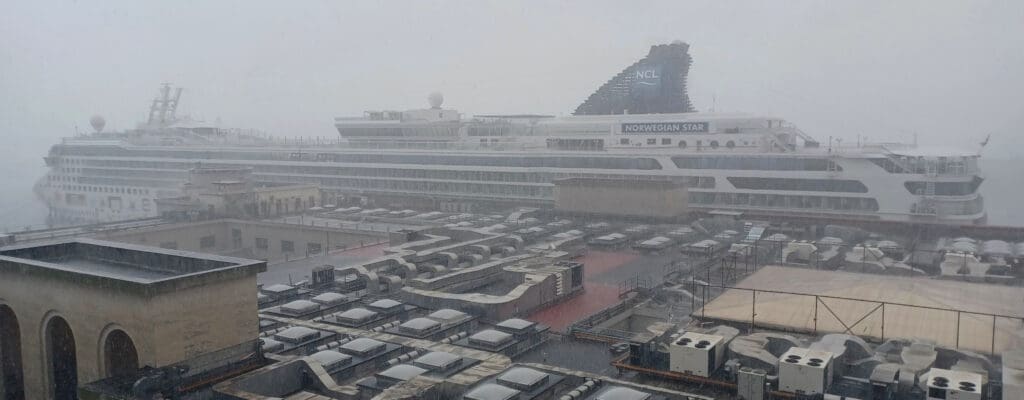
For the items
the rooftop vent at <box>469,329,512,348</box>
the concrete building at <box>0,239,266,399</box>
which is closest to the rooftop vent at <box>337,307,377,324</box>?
the rooftop vent at <box>469,329,512,348</box>

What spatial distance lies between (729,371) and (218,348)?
8661 millimetres

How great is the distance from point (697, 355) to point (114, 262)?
38.8ft

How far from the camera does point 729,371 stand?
12414 mm

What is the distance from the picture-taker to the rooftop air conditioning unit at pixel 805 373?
37.0 feet

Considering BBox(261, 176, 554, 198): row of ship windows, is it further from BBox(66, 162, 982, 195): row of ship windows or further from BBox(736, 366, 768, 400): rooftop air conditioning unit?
BBox(736, 366, 768, 400): rooftop air conditioning unit

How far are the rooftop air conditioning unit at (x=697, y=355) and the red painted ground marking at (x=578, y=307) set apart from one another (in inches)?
185

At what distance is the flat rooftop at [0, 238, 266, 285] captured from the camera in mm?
12750

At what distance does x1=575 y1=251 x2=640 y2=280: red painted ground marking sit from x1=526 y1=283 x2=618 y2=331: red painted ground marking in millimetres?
2134

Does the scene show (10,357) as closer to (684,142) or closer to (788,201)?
(788,201)

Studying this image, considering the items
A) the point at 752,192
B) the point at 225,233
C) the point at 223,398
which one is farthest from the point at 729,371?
the point at 225,233

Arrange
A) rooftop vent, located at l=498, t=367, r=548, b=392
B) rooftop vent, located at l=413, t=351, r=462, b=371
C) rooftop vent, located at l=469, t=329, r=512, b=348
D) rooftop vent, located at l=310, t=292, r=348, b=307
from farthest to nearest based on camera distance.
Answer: rooftop vent, located at l=310, t=292, r=348, b=307, rooftop vent, located at l=469, t=329, r=512, b=348, rooftop vent, located at l=413, t=351, r=462, b=371, rooftop vent, located at l=498, t=367, r=548, b=392

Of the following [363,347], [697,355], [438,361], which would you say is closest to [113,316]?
[363,347]

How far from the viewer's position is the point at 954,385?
414 inches

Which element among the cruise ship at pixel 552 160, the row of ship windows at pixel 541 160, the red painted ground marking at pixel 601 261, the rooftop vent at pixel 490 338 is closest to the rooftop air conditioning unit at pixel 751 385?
the rooftop vent at pixel 490 338
